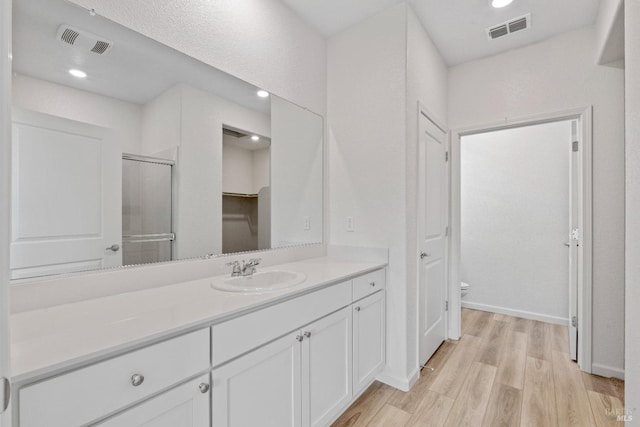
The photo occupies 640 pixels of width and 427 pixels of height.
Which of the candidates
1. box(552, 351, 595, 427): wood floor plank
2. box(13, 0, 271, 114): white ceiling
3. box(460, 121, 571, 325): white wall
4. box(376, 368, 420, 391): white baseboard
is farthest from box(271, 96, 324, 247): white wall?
box(460, 121, 571, 325): white wall

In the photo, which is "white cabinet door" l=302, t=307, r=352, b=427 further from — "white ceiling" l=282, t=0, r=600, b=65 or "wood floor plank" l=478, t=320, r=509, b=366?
"white ceiling" l=282, t=0, r=600, b=65

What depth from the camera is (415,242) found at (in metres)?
2.11

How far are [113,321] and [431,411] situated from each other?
181 cm

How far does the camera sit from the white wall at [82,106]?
1.06 meters

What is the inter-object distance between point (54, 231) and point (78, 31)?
80 centimetres

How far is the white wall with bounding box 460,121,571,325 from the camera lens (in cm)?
316

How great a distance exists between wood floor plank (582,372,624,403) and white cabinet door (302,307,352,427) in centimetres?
176

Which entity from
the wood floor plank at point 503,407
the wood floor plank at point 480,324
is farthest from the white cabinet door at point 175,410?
the wood floor plank at point 480,324

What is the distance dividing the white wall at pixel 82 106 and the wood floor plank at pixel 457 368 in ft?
7.78

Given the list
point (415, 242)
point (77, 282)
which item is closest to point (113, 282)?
point (77, 282)

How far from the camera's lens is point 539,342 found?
107 inches

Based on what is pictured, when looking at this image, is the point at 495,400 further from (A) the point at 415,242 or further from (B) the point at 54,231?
(B) the point at 54,231

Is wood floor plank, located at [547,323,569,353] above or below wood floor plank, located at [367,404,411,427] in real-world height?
above

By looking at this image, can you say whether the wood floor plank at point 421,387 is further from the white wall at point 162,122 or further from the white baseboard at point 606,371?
the white wall at point 162,122
